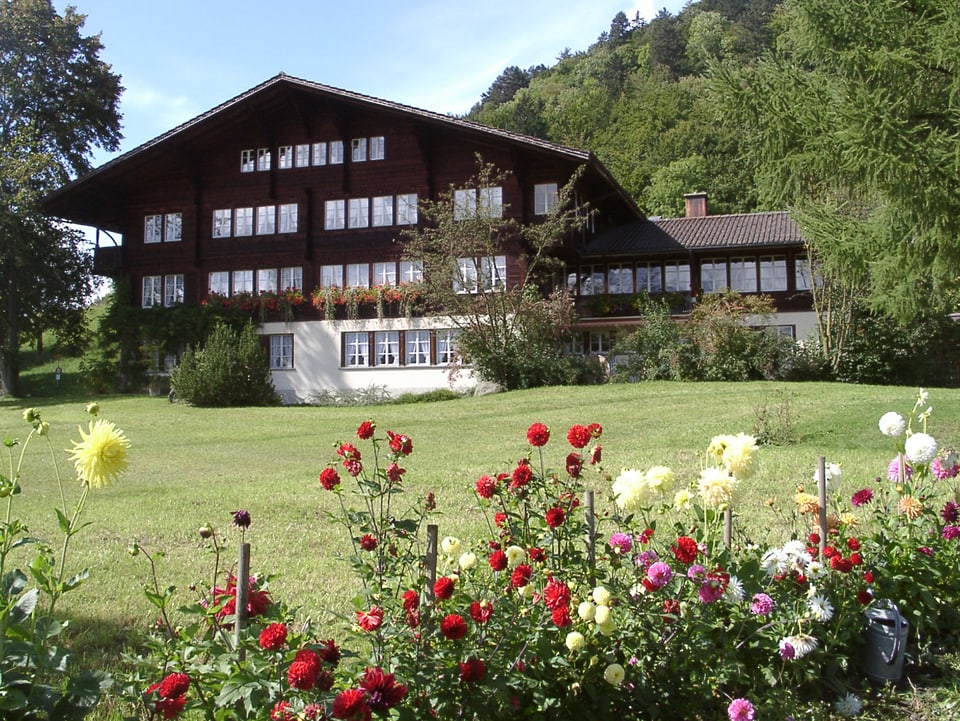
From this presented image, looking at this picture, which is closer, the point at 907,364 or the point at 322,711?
the point at 322,711

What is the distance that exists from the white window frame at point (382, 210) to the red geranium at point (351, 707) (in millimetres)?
27053

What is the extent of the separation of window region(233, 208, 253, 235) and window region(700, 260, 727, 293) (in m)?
15.9

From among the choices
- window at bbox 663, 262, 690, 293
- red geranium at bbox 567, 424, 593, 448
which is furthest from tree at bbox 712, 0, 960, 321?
window at bbox 663, 262, 690, 293

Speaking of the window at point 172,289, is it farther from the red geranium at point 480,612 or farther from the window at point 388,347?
the red geranium at point 480,612

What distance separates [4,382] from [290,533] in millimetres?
29476

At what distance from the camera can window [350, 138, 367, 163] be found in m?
28.8

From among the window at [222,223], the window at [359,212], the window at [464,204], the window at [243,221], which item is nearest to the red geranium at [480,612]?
the window at [464,204]

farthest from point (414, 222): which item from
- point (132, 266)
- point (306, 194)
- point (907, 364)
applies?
point (907, 364)

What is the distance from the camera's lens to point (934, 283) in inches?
513

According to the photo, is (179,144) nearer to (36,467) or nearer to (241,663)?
(36,467)

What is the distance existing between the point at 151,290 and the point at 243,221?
437 centimetres

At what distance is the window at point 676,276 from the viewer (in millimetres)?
29062

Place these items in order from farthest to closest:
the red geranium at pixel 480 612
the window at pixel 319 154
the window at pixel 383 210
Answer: the window at pixel 319 154
the window at pixel 383 210
the red geranium at pixel 480 612

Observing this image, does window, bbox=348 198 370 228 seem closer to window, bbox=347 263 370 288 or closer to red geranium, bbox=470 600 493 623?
window, bbox=347 263 370 288
